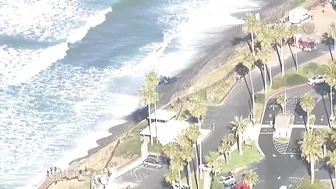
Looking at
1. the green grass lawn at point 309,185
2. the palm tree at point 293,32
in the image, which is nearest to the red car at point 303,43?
the palm tree at point 293,32

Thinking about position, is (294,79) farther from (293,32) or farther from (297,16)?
(297,16)

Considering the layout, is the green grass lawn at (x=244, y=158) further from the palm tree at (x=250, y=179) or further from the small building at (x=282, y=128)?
the palm tree at (x=250, y=179)

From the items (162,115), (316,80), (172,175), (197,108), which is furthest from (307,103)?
(172,175)

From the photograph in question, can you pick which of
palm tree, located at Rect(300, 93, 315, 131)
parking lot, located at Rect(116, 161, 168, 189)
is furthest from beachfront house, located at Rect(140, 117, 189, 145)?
palm tree, located at Rect(300, 93, 315, 131)

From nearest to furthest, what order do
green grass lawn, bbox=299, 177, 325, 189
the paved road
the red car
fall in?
1. green grass lawn, bbox=299, 177, 325, 189
2. the paved road
3. the red car

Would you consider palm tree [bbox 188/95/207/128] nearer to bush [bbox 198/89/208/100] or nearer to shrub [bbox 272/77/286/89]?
bush [bbox 198/89/208/100]

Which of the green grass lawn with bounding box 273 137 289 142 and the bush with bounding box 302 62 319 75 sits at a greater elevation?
the bush with bounding box 302 62 319 75

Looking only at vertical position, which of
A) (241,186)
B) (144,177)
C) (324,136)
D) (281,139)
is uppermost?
(324,136)

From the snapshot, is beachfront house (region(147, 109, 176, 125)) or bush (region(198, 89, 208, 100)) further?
bush (region(198, 89, 208, 100))
